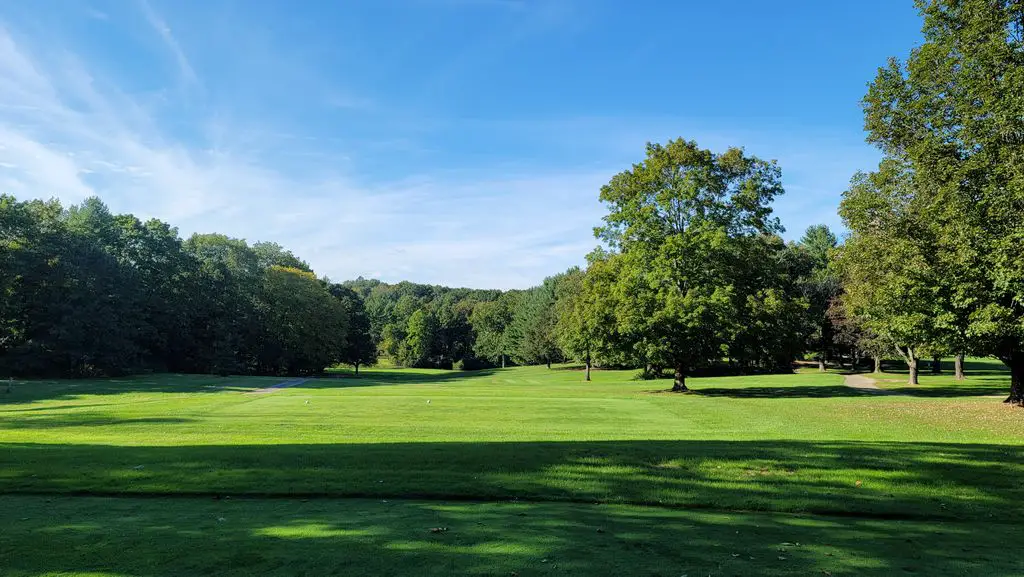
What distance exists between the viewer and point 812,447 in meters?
12.0

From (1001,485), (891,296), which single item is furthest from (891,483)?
(891,296)

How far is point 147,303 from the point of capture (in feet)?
184

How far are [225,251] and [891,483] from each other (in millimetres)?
74679

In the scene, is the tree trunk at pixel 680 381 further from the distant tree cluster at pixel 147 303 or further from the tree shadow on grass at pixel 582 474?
the distant tree cluster at pixel 147 303

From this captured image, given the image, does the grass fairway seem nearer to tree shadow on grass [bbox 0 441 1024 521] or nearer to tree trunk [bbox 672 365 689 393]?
tree shadow on grass [bbox 0 441 1024 521]

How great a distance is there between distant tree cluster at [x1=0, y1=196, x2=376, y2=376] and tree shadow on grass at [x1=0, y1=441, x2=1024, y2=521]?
1681 inches

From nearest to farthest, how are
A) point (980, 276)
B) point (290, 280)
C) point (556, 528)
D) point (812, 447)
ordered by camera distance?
point (556, 528) < point (812, 447) < point (980, 276) < point (290, 280)

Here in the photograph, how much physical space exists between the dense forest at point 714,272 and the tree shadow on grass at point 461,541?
1660 centimetres

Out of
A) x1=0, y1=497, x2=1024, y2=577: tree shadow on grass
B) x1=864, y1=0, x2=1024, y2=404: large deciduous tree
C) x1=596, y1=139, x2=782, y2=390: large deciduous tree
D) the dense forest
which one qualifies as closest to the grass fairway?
x1=0, y1=497, x2=1024, y2=577: tree shadow on grass

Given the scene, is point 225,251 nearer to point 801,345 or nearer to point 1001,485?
point 801,345

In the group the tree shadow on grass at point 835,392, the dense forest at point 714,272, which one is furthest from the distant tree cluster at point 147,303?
the tree shadow on grass at point 835,392

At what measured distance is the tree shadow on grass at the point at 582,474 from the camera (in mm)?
8891

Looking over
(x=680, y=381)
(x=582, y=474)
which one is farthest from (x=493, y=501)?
(x=680, y=381)

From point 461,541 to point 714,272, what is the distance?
1191 inches
